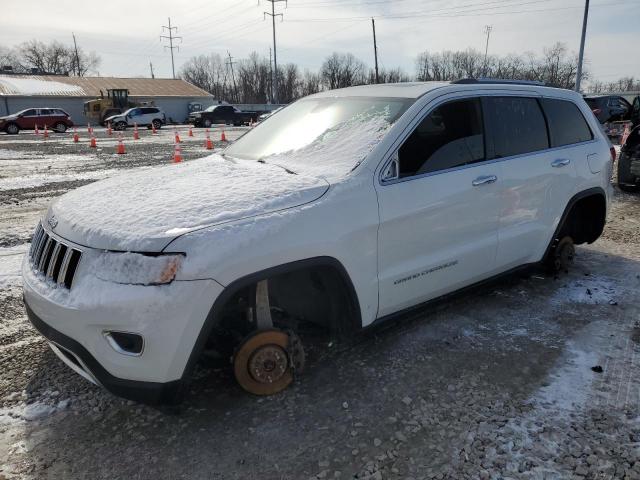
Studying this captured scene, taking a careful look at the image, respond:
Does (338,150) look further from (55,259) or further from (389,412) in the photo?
(55,259)

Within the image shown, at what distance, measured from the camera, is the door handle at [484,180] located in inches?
131

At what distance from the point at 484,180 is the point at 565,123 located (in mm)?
1461

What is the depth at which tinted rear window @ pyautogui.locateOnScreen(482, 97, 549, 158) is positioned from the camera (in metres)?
3.61

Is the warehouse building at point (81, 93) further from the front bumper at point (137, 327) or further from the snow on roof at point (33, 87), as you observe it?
the front bumper at point (137, 327)

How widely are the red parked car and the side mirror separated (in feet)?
114

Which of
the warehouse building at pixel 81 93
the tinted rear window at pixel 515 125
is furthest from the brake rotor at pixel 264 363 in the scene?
the warehouse building at pixel 81 93

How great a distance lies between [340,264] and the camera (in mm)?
2645

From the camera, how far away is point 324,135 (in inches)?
132

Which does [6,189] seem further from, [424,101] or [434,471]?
[434,471]

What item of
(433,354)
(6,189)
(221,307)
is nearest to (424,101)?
(433,354)

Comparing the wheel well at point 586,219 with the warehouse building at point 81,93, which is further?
the warehouse building at point 81,93

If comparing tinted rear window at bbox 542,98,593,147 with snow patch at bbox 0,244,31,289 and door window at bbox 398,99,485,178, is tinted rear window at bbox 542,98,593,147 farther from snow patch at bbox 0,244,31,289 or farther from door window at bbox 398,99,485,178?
snow patch at bbox 0,244,31,289

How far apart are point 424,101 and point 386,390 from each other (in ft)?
6.04

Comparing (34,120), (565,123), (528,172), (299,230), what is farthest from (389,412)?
(34,120)
